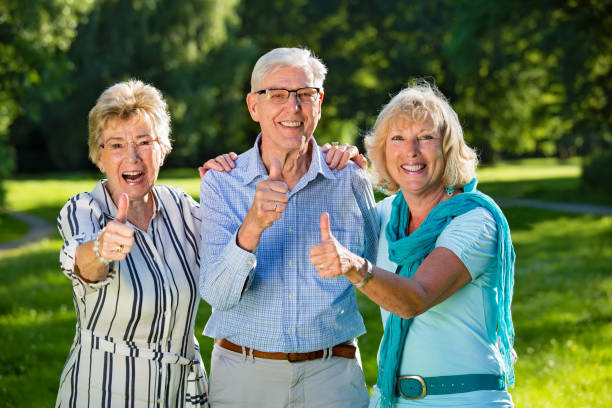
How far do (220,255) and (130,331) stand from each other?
55cm

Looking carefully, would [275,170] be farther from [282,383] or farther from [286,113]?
[282,383]

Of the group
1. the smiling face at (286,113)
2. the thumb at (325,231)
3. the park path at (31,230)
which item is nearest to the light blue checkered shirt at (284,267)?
the smiling face at (286,113)

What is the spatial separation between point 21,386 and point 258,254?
3.47 m

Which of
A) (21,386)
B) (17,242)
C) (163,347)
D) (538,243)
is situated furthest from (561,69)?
(163,347)

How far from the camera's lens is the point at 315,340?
312cm

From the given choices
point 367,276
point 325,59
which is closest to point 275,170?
point 367,276

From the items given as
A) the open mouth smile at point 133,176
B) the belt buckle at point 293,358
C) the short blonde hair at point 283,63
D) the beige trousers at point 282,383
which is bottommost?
the beige trousers at point 282,383

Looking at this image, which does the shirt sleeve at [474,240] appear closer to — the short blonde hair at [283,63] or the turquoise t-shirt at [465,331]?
the turquoise t-shirt at [465,331]

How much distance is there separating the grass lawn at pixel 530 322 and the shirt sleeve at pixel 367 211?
2.67 meters

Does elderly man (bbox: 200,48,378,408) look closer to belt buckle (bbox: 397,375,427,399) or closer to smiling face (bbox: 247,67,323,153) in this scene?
smiling face (bbox: 247,67,323,153)

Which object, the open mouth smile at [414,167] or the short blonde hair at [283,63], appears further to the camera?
the short blonde hair at [283,63]

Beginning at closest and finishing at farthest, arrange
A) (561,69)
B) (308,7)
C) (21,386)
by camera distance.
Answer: (21,386) → (561,69) → (308,7)

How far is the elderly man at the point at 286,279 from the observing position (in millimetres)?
3107

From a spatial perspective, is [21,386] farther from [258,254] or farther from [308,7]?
[308,7]
